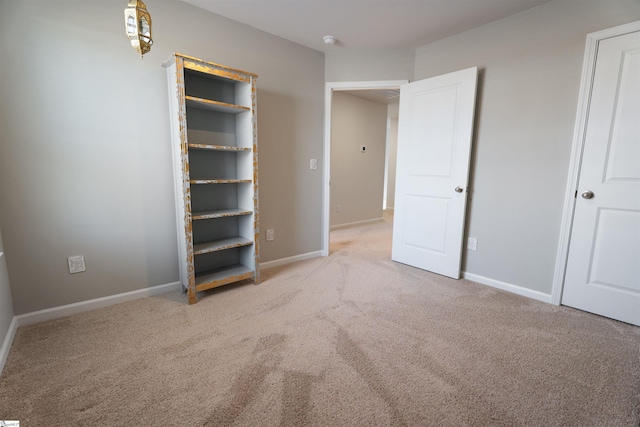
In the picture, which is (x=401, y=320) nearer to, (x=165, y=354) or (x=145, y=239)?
(x=165, y=354)

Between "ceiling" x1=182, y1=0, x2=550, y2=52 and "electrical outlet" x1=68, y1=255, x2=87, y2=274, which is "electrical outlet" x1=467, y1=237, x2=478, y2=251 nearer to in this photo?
"ceiling" x1=182, y1=0, x2=550, y2=52

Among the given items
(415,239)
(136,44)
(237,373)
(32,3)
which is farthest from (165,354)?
(415,239)

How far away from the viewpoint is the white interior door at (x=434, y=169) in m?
2.67

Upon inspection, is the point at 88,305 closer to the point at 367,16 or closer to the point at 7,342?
the point at 7,342

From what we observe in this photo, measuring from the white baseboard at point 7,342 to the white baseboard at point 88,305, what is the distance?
0.08m

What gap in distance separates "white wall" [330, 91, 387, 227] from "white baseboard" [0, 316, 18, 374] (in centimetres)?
411

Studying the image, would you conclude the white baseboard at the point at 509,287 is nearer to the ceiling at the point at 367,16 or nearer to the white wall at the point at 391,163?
the ceiling at the point at 367,16

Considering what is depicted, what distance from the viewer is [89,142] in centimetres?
201

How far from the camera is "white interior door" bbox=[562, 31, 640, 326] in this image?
1920mm

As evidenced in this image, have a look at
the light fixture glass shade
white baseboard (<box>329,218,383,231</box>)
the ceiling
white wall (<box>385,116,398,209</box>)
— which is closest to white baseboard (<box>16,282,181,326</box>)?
the light fixture glass shade

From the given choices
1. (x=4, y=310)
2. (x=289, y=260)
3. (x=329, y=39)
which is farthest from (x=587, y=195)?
(x=4, y=310)

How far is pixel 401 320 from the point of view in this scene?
2037mm

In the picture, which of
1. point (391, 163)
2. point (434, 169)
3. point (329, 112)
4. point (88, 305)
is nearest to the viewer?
point (88, 305)

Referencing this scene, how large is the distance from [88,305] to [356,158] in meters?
4.55
